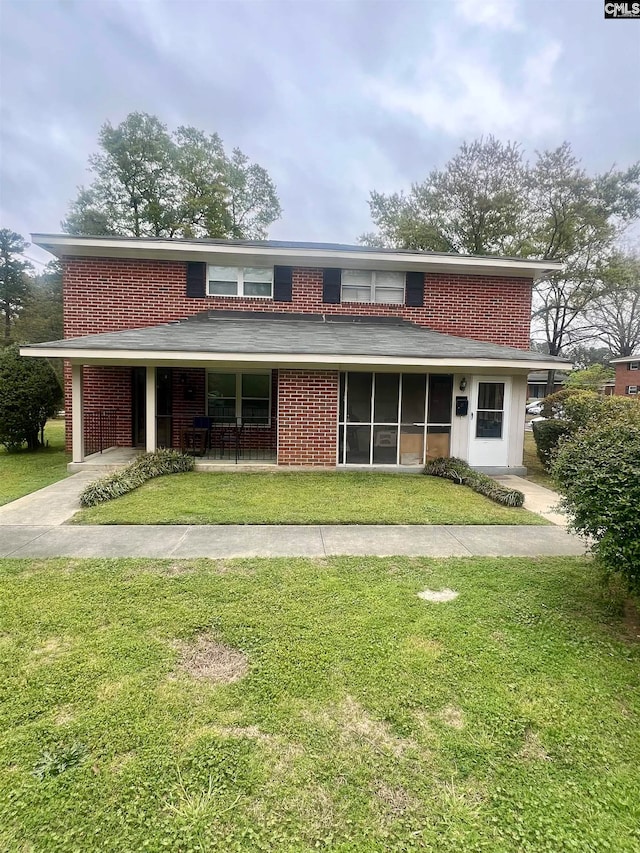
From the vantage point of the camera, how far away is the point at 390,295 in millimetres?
12297

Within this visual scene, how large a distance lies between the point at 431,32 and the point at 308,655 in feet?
58.5

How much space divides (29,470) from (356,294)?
9.09 m

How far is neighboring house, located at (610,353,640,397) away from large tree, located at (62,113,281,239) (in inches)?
1182

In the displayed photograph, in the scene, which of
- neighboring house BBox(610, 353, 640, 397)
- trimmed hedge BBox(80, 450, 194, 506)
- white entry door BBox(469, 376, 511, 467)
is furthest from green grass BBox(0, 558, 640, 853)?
neighboring house BBox(610, 353, 640, 397)

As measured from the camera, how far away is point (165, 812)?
1896mm

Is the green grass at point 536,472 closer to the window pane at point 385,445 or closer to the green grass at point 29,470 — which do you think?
the window pane at point 385,445

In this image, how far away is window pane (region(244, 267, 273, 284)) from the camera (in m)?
12.0

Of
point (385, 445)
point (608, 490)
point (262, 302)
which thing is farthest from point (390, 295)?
point (608, 490)

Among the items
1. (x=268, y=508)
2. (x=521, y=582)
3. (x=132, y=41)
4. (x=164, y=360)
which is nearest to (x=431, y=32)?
(x=132, y=41)

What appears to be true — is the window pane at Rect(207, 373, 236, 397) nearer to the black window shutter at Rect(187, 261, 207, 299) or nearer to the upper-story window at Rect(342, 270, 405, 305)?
the black window shutter at Rect(187, 261, 207, 299)

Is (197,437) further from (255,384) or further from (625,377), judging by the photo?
(625,377)

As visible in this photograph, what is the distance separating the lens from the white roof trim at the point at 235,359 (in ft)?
28.0

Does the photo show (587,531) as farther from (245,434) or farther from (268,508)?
(245,434)

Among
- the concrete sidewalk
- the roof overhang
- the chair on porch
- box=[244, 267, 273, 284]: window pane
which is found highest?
the roof overhang
